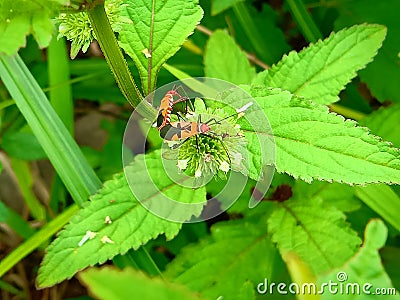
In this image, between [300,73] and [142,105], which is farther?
[300,73]

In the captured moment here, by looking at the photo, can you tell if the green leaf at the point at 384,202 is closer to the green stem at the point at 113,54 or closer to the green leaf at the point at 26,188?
the green stem at the point at 113,54

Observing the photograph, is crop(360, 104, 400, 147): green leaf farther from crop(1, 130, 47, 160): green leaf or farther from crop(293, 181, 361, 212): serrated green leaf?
crop(1, 130, 47, 160): green leaf

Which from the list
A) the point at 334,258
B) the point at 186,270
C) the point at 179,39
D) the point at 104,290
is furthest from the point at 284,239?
the point at 104,290

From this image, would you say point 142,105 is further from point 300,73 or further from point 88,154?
point 88,154

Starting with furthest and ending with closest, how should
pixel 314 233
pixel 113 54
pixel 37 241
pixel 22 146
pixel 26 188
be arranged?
pixel 26 188 → pixel 22 146 → pixel 37 241 → pixel 314 233 → pixel 113 54

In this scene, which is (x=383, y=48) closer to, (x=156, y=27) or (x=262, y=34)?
(x=262, y=34)

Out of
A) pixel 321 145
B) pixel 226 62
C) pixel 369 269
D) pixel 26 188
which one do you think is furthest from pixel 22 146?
pixel 369 269
